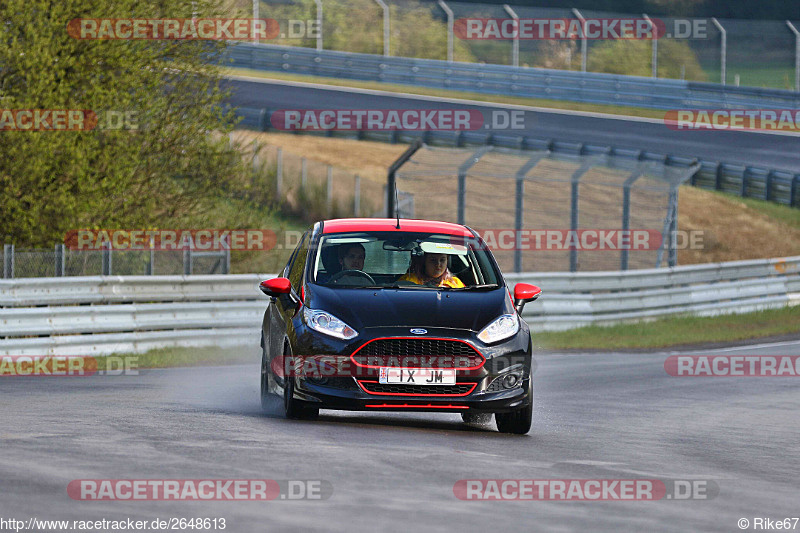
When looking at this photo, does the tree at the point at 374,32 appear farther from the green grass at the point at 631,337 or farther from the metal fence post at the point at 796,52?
the green grass at the point at 631,337

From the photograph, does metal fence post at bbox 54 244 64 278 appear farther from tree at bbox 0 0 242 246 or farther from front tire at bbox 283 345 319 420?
front tire at bbox 283 345 319 420

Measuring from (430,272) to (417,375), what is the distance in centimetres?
123

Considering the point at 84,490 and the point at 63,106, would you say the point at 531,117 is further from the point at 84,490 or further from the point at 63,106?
the point at 84,490

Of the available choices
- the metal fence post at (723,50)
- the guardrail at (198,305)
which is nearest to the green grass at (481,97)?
the metal fence post at (723,50)

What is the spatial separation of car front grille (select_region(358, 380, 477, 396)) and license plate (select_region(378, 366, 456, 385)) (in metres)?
0.03

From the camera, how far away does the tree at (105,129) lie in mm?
20484

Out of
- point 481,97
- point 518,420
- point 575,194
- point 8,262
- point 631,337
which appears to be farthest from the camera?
point 481,97

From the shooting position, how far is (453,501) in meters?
6.81

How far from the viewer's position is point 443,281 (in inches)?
417

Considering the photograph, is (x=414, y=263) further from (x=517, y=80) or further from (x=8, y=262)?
(x=517, y=80)

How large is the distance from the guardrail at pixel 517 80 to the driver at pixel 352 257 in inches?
1159

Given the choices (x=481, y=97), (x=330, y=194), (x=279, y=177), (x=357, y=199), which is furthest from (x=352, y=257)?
(x=481, y=97)

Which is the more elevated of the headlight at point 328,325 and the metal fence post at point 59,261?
the headlight at point 328,325

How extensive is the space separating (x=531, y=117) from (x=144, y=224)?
Result: 22102 mm
